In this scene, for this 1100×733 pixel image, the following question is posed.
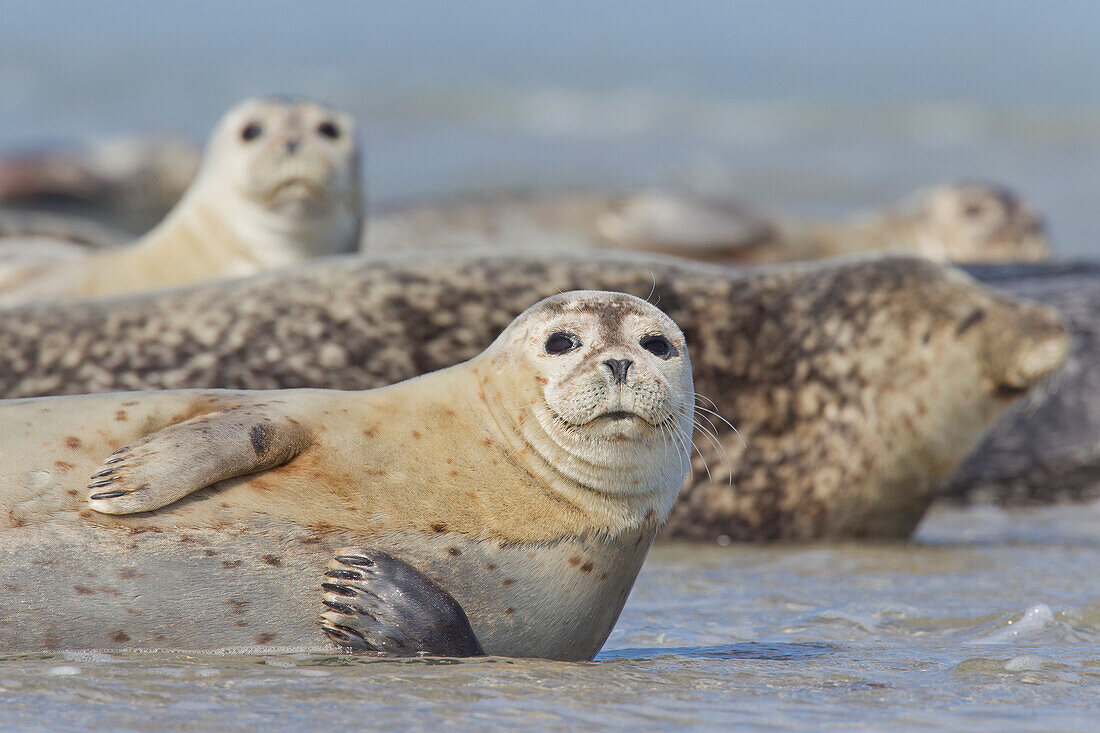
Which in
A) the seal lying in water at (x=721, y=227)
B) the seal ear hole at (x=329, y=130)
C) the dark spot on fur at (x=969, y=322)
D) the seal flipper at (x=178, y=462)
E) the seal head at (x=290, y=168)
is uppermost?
the seal lying in water at (x=721, y=227)

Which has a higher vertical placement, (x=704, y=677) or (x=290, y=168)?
(x=290, y=168)

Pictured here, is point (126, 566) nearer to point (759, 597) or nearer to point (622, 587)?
point (622, 587)

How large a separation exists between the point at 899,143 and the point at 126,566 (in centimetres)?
2540

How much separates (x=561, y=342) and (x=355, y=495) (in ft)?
1.64

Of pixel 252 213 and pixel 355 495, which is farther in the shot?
pixel 252 213

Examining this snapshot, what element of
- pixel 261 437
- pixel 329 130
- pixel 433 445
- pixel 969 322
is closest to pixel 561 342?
pixel 433 445

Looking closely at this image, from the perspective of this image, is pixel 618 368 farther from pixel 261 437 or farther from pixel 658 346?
pixel 261 437

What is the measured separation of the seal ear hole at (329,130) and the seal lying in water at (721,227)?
499 centimetres

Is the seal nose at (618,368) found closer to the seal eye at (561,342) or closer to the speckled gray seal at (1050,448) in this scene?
the seal eye at (561,342)

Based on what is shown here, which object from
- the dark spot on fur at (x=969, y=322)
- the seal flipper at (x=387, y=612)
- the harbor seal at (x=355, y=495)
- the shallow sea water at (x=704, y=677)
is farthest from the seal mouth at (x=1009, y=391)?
the seal flipper at (x=387, y=612)

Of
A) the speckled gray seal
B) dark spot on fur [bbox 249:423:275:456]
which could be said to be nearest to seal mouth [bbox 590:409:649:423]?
dark spot on fur [bbox 249:423:275:456]

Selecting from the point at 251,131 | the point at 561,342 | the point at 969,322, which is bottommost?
the point at 561,342

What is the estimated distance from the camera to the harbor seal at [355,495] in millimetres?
3061

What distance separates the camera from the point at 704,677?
3.09 meters
